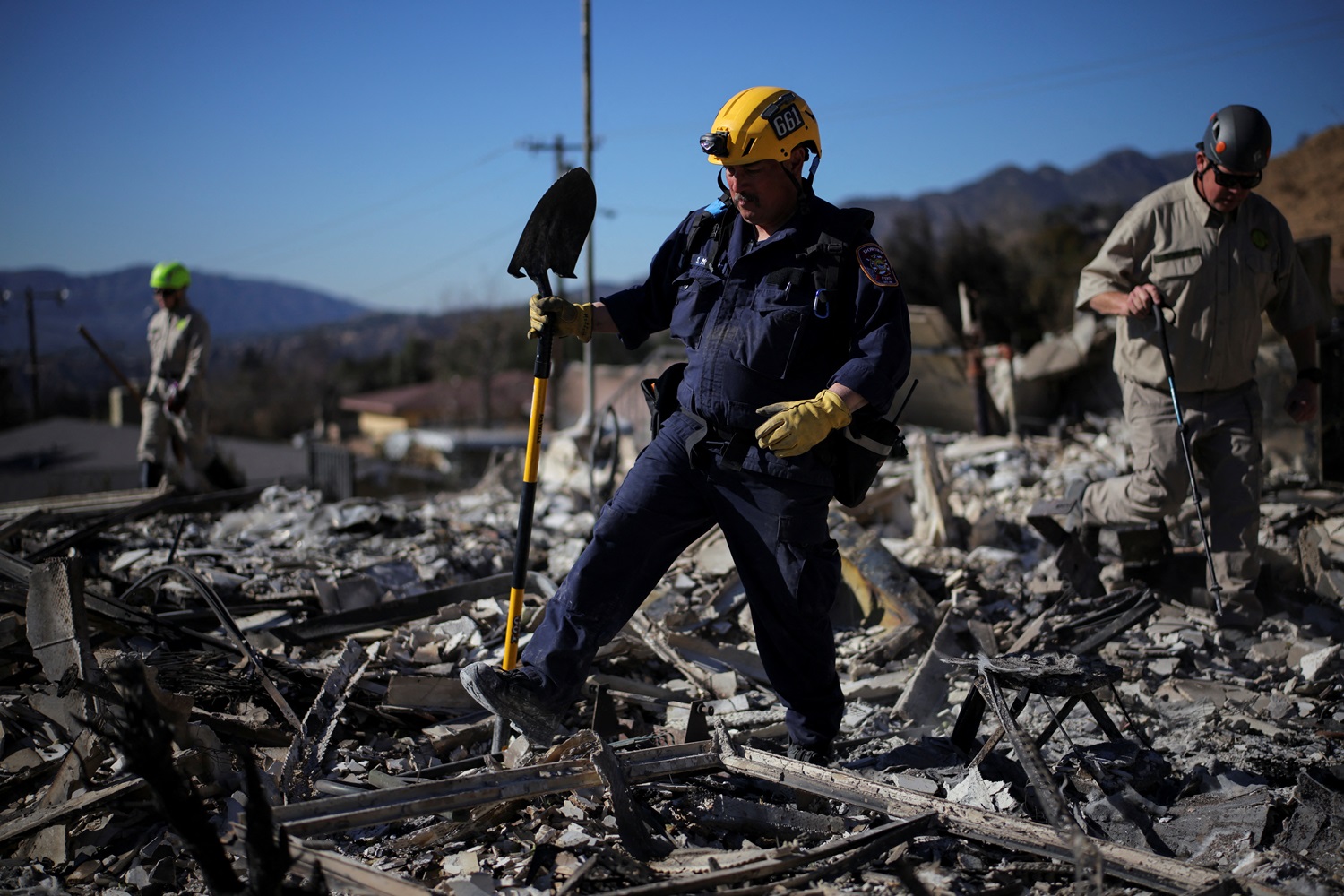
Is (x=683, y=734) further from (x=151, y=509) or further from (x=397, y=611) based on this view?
(x=151, y=509)

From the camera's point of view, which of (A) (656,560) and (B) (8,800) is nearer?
(B) (8,800)

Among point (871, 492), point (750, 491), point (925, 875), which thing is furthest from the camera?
point (871, 492)

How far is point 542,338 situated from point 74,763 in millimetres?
1839

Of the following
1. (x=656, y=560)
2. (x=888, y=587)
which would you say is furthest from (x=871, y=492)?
(x=656, y=560)

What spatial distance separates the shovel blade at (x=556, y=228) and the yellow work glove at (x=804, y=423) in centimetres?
99

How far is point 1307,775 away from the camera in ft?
8.68

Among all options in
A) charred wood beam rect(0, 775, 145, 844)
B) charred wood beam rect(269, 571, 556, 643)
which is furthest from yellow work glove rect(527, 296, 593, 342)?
charred wood beam rect(0, 775, 145, 844)

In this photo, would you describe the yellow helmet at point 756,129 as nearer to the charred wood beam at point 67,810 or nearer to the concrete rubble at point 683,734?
the concrete rubble at point 683,734

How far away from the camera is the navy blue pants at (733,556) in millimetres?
2820

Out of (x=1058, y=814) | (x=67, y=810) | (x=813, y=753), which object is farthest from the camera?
(x=813, y=753)

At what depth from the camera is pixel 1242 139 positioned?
382 cm

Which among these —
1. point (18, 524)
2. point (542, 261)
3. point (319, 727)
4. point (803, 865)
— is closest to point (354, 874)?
point (803, 865)

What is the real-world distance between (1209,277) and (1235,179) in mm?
420

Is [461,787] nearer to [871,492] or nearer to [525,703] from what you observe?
[525,703]
